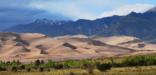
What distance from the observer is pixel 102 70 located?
136m

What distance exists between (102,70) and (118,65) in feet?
143

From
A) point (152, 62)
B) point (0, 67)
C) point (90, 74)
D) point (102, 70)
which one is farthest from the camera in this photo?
point (0, 67)

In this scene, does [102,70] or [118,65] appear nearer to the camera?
[102,70]

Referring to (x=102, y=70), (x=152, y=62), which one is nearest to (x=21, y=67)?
(x=152, y=62)

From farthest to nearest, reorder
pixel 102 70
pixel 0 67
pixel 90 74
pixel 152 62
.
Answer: pixel 0 67, pixel 152 62, pixel 102 70, pixel 90 74

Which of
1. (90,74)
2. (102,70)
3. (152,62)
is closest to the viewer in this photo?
(90,74)

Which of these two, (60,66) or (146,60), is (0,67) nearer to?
(60,66)

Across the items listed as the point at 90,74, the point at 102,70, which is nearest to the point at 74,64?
the point at 102,70

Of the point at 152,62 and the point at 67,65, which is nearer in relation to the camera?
the point at 152,62

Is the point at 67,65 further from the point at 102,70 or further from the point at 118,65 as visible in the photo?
the point at 102,70

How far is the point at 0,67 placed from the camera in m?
193

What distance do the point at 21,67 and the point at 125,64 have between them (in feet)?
147

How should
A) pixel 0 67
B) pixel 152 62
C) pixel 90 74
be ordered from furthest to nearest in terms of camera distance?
1. pixel 0 67
2. pixel 152 62
3. pixel 90 74

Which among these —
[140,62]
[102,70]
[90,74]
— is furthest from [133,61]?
[90,74]
